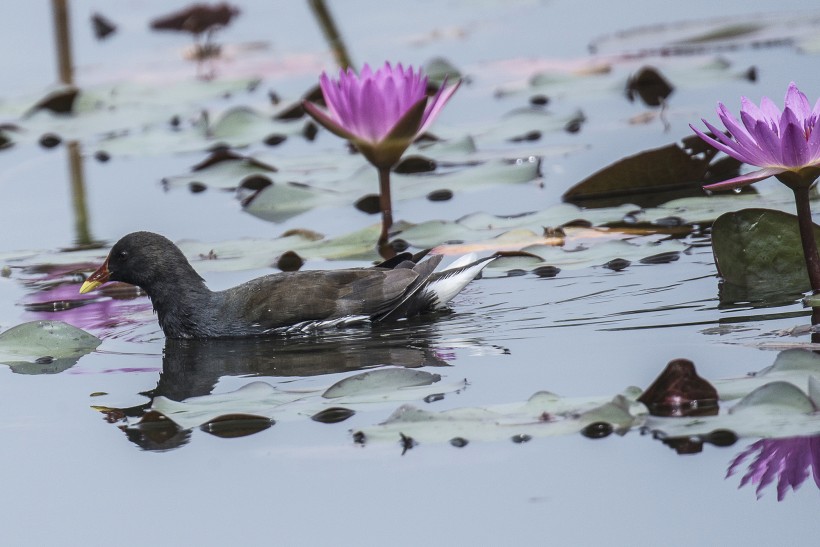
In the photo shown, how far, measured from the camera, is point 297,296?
5.19m

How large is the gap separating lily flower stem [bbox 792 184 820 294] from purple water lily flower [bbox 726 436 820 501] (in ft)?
3.72

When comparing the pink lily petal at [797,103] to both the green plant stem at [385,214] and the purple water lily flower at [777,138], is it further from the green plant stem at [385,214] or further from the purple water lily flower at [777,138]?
the green plant stem at [385,214]

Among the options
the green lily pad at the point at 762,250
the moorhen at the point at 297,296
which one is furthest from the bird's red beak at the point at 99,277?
the green lily pad at the point at 762,250

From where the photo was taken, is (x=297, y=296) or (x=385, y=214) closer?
(x=297, y=296)

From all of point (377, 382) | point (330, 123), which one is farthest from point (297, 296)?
point (377, 382)

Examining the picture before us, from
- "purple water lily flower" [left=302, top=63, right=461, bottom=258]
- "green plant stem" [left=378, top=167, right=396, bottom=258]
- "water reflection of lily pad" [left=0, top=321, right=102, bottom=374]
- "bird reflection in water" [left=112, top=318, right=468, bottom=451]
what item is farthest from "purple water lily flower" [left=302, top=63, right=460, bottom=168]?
"water reflection of lily pad" [left=0, top=321, right=102, bottom=374]

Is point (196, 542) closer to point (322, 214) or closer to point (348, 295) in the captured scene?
point (348, 295)

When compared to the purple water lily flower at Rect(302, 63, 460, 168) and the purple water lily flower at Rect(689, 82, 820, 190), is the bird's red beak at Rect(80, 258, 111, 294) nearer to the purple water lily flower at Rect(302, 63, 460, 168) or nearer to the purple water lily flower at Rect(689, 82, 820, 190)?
the purple water lily flower at Rect(302, 63, 460, 168)

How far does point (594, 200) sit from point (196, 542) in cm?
354

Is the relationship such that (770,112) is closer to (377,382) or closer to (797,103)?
(797,103)

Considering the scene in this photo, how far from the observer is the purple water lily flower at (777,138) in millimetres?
3967

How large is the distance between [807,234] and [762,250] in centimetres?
53

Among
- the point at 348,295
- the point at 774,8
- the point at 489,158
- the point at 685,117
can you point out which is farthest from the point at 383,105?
the point at 774,8

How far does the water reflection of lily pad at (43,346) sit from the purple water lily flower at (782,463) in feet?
8.40
